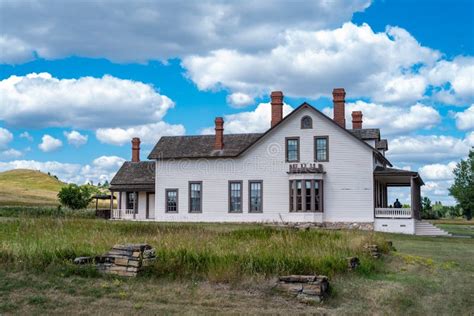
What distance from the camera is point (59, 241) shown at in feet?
48.2

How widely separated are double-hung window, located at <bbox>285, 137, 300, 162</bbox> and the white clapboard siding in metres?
0.26

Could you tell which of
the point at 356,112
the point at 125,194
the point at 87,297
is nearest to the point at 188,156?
the point at 125,194

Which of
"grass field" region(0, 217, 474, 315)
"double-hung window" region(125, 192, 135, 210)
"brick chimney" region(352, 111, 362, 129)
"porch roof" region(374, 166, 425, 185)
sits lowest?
"grass field" region(0, 217, 474, 315)

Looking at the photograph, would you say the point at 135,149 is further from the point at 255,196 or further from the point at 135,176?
the point at 255,196

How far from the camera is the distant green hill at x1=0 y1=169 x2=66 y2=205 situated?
82250 millimetres

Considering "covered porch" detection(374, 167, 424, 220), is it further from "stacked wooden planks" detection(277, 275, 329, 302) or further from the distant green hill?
the distant green hill

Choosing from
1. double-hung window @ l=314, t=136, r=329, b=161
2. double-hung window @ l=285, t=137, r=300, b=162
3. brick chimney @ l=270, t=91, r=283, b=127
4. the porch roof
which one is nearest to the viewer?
the porch roof

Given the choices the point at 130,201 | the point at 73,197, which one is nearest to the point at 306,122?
the point at 130,201

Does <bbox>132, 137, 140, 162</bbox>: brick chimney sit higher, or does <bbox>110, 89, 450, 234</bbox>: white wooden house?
<bbox>132, 137, 140, 162</bbox>: brick chimney

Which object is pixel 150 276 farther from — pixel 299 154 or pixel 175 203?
pixel 175 203

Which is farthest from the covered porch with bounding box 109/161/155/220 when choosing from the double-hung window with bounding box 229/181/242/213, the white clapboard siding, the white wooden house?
the double-hung window with bounding box 229/181/242/213

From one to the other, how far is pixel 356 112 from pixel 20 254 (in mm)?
34104

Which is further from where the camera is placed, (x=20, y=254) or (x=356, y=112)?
(x=356, y=112)

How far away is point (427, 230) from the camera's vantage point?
3584 centimetres
